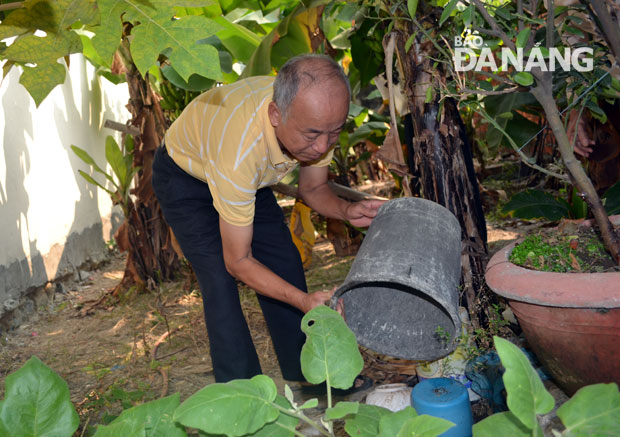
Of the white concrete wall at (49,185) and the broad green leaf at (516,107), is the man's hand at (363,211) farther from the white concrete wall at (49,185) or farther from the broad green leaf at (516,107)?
the white concrete wall at (49,185)

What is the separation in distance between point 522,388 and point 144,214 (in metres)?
4.18

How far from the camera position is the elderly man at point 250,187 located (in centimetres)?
181

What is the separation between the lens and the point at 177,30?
2.91 feet

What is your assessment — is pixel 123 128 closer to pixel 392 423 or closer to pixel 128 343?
pixel 128 343

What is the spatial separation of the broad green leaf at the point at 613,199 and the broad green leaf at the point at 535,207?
407 millimetres

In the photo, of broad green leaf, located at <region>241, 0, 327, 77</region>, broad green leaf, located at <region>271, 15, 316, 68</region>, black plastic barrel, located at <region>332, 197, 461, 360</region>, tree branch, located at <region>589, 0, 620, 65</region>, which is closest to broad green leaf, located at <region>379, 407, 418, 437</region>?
black plastic barrel, located at <region>332, 197, 461, 360</region>

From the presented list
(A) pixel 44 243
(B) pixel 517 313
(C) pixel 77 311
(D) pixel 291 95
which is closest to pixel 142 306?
(C) pixel 77 311

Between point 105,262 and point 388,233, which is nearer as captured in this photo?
point 388,233

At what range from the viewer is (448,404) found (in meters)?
1.82

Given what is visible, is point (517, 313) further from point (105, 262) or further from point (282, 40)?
point (105, 262)

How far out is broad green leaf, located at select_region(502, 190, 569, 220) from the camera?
9.06 feet

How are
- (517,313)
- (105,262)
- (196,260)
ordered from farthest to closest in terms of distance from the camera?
1. (105,262)
2. (196,260)
3. (517,313)

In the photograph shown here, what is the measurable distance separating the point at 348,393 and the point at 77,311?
243cm

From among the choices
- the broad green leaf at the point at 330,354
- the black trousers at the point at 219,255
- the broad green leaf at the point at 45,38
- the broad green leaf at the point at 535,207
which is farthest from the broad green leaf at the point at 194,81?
the broad green leaf at the point at 330,354
